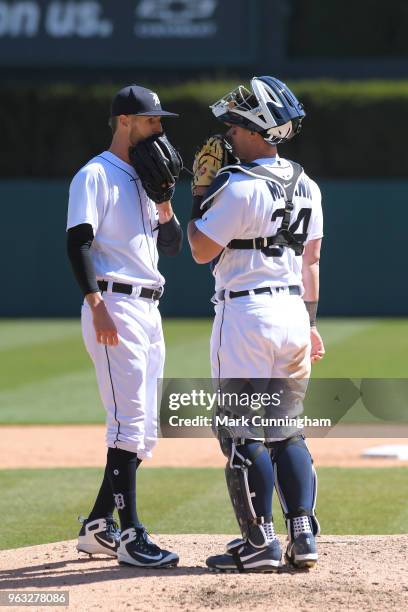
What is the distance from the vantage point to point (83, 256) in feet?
15.5

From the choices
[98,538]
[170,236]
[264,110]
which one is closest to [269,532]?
[98,538]

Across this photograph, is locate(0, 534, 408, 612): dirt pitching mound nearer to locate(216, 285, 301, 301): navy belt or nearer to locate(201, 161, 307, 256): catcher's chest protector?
locate(216, 285, 301, 301): navy belt

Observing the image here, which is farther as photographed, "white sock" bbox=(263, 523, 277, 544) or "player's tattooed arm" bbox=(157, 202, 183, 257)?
"player's tattooed arm" bbox=(157, 202, 183, 257)

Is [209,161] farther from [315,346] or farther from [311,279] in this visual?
[315,346]

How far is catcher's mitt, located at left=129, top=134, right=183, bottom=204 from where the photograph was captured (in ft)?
16.1

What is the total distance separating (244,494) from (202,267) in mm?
15480

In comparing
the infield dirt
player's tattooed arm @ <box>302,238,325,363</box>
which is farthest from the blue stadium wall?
player's tattooed arm @ <box>302,238,325,363</box>

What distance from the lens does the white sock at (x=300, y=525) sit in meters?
4.66

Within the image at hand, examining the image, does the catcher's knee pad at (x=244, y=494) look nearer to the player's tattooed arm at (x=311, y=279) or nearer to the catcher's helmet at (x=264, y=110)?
the player's tattooed arm at (x=311, y=279)

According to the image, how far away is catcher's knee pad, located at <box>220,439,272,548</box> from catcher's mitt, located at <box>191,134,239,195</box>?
37.9 inches

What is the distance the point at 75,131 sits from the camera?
71.0 ft

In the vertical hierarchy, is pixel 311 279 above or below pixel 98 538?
above

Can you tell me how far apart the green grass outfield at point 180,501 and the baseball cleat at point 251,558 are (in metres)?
1.23

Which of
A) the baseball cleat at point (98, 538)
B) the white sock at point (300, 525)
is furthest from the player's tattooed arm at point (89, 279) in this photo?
the white sock at point (300, 525)
